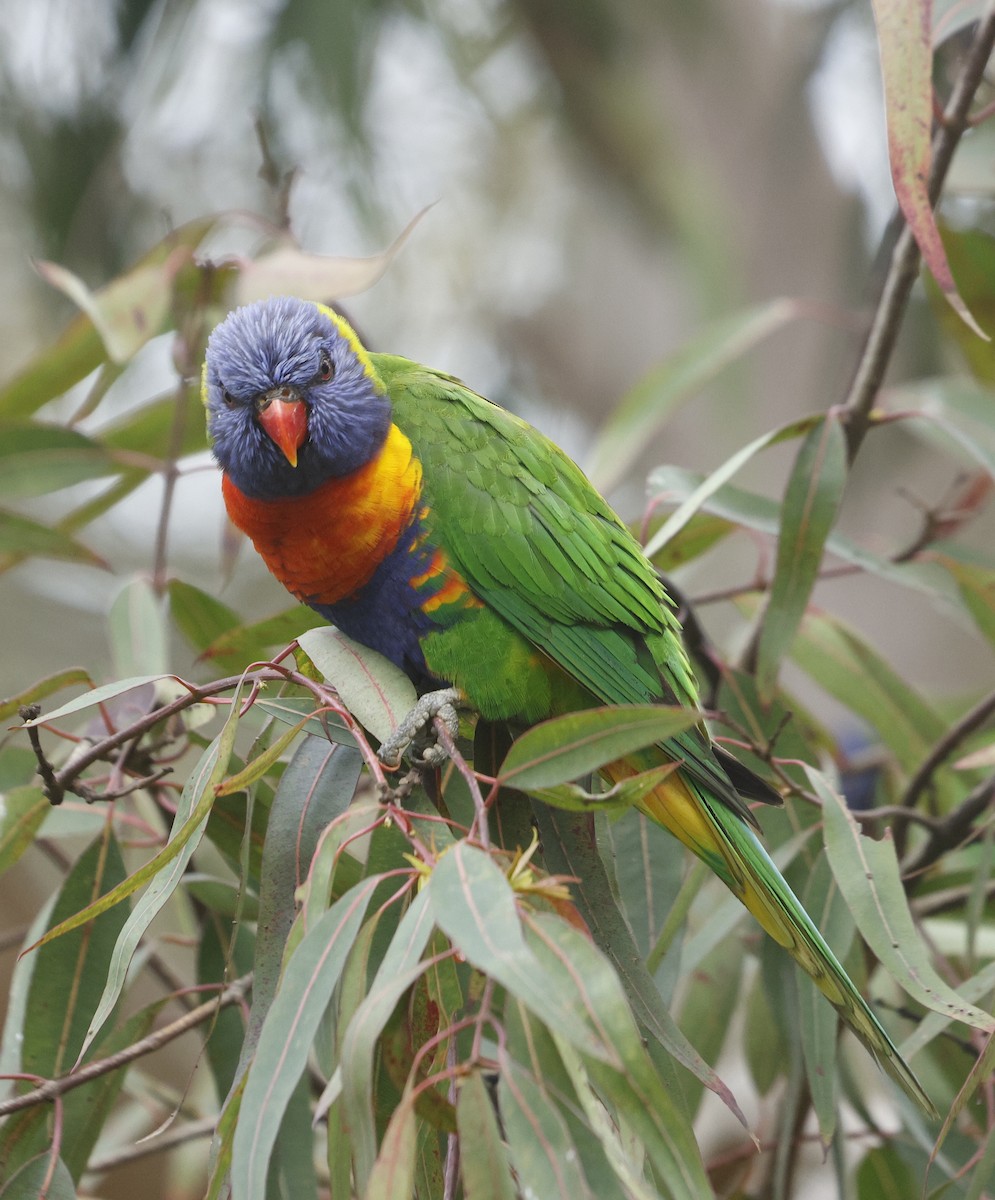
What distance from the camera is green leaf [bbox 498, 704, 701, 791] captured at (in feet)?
2.98

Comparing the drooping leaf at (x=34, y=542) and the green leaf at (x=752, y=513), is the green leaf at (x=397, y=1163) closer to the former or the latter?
the green leaf at (x=752, y=513)

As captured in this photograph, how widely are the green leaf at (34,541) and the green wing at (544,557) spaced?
0.59 metres

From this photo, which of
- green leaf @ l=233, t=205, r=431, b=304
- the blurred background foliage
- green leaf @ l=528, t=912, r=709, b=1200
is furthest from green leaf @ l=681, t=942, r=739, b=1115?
the blurred background foliage

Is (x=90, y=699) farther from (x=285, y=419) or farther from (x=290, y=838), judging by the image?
(x=285, y=419)

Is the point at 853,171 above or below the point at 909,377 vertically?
above

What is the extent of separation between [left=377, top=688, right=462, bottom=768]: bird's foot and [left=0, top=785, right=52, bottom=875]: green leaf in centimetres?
41

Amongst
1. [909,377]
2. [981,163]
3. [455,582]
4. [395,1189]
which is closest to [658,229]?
[909,377]

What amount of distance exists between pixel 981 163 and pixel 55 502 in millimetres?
5734

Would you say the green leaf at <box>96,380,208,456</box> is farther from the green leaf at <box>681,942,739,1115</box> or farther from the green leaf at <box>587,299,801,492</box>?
the green leaf at <box>681,942,739,1115</box>

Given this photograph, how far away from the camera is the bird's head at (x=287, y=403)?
1.37 m

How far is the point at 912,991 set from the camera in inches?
42.1

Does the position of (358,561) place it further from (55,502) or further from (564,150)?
(55,502)

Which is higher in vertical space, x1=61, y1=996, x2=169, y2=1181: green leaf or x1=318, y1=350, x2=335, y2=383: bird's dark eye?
x1=318, y1=350, x2=335, y2=383: bird's dark eye

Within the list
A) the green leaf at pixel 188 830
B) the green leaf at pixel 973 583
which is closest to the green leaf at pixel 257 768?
the green leaf at pixel 188 830
